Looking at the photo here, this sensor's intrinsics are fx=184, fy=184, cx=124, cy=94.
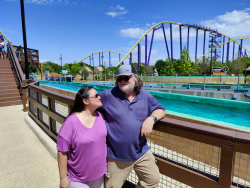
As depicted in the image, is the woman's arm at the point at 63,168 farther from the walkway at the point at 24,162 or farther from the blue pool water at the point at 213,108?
the blue pool water at the point at 213,108

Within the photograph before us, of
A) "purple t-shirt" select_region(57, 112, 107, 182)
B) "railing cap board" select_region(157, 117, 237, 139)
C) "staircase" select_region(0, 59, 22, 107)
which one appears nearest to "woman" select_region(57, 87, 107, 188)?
"purple t-shirt" select_region(57, 112, 107, 182)

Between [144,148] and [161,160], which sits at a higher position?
[144,148]

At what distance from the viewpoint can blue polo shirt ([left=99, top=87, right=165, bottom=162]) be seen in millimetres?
1683

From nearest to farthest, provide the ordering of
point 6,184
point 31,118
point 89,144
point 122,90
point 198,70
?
point 89,144
point 122,90
point 6,184
point 31,118
point 198,70

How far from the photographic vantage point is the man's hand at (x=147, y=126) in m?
1.61

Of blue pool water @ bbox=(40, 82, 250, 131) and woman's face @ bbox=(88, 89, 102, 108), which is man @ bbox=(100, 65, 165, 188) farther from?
blue pool water @ bbox=(40, 82, 250, 131)

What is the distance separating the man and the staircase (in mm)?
7928

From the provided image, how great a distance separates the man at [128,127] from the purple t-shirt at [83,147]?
112 mm

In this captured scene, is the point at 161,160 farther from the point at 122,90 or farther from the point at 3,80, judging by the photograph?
the point at 3,80

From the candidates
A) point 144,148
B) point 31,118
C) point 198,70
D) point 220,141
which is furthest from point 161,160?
point 198,70

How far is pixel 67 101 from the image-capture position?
8.89ft

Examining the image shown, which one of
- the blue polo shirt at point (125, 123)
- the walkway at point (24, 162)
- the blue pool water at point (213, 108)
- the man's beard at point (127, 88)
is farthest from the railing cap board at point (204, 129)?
the blue pool water at point (213, 108)

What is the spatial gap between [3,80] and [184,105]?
9721 mm

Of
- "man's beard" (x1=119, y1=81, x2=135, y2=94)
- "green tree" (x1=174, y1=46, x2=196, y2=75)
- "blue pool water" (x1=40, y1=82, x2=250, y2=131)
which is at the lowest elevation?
"blue pool water" (x1=40, y1=82, x2=250, y2=131)
